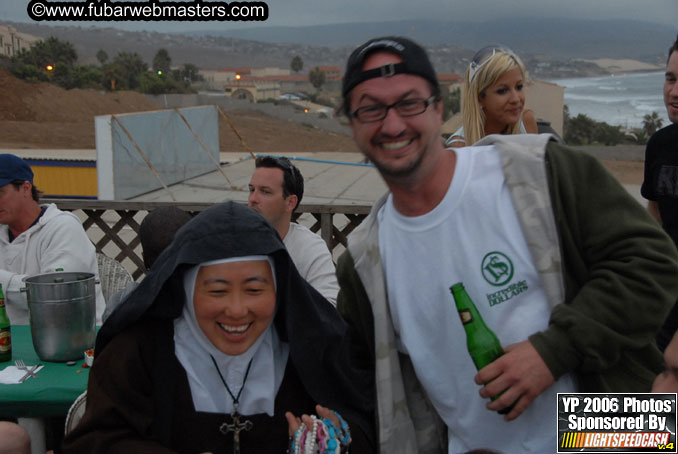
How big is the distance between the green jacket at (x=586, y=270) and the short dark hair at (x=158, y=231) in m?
1.58

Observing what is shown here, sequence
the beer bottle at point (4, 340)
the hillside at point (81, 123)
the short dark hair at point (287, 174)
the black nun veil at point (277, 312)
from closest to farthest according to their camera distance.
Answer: the black nun veil at point (277, 312) < the beer bottle at point (4, 340) < the short dark hair at point (287, 174) < the hillside at point (81, 123)

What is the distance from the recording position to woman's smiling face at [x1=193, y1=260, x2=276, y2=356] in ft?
6.03

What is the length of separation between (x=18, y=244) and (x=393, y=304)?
2917 millimetres

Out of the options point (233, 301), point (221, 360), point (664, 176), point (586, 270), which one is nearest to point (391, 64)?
point (586, 270)

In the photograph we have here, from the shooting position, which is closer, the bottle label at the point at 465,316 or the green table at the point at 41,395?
the bottle label at the point at 465,316

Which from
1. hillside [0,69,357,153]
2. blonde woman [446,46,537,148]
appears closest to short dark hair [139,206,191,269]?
blonde woman [446,46,537,148]

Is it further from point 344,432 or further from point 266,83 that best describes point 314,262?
point 266,83

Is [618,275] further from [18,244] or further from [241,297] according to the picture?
[18,244]

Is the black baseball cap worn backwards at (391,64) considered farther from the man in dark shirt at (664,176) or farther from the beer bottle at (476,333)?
the man in dark shirt at (664,176)

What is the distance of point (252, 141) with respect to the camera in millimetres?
53844

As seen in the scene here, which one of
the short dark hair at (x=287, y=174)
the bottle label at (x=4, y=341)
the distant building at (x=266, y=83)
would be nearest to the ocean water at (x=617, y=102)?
the distant building at (x=266, y=83)

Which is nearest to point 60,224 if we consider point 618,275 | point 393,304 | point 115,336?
point 115,336

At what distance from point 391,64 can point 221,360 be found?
3.48 ft

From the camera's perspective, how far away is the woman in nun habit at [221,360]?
1.81m
